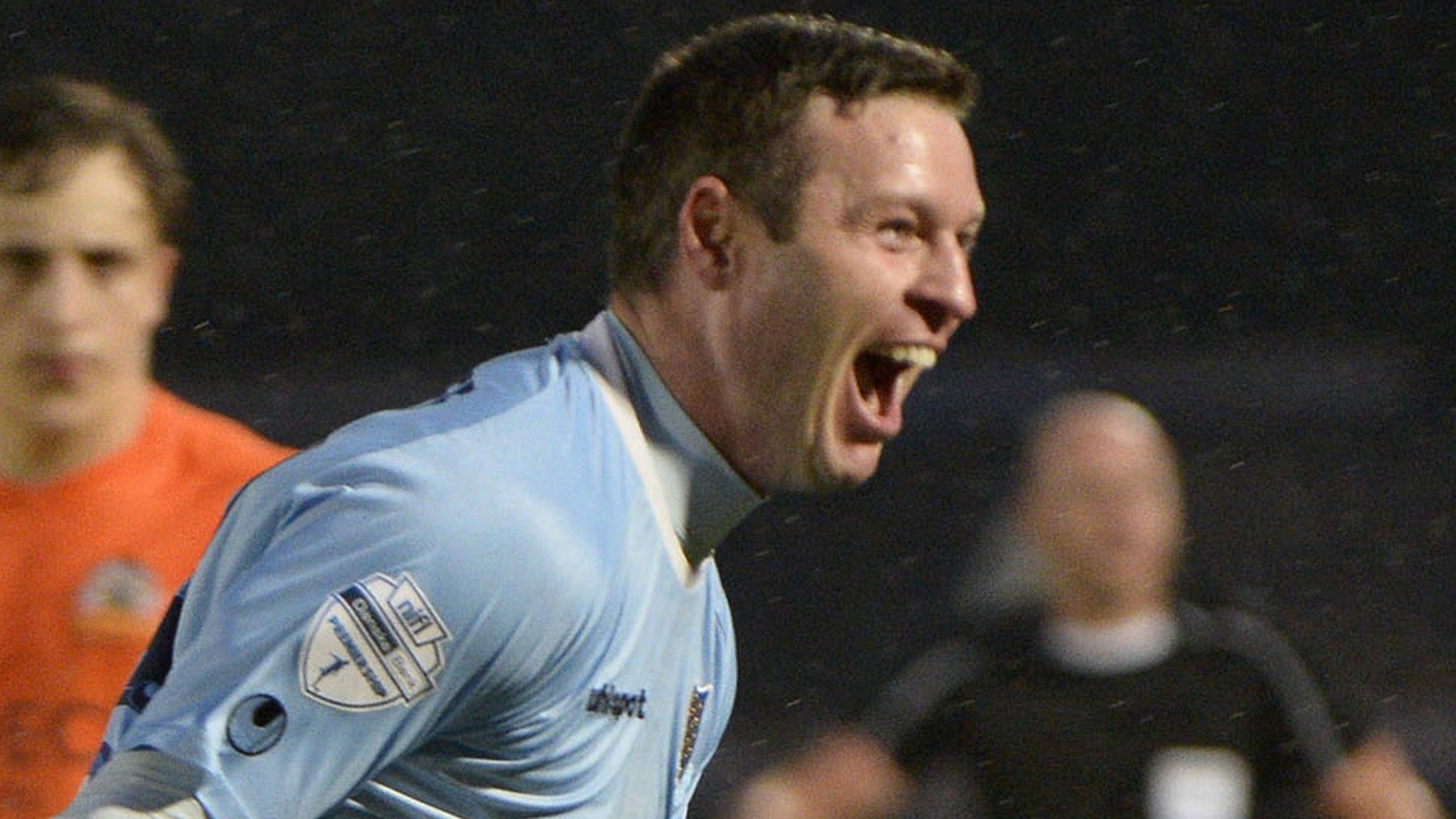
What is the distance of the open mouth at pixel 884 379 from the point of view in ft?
6.67

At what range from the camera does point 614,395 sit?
193 centimetres

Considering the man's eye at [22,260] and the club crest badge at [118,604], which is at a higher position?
the man's eye at [22,260]

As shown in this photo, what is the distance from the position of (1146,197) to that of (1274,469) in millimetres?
910

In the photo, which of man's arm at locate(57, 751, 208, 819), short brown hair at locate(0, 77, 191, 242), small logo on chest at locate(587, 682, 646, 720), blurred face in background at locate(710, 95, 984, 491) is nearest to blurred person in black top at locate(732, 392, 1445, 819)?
short brown hair at locate(0, 77, 191, 242)

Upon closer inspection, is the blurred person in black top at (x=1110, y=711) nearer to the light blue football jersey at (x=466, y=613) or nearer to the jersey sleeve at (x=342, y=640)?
the light blue football jersey at (x=466, y=613)

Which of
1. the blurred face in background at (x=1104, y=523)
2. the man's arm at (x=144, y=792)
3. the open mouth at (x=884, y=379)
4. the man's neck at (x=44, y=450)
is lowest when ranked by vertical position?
the blurred face in background at (x=1104, y=523)

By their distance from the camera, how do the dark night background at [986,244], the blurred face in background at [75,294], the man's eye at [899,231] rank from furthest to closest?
1. the dark night background at [986,244]
2. the blurred face in background at [75,294]
3. the man's eye at [899,231]

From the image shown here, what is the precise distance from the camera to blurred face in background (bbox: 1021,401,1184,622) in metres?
3.46

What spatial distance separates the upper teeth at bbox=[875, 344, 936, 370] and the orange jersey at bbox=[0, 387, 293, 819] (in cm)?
117

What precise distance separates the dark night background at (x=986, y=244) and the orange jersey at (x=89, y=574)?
254 centimetres

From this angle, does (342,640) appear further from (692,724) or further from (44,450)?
(44,450)

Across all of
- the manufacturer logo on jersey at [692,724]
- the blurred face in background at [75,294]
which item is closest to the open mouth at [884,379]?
the manufacturer logo on jersey at [692,724]

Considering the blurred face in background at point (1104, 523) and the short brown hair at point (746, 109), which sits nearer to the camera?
the short brown hair at point (746, 109)

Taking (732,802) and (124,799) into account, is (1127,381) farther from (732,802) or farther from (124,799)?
(124,799)
